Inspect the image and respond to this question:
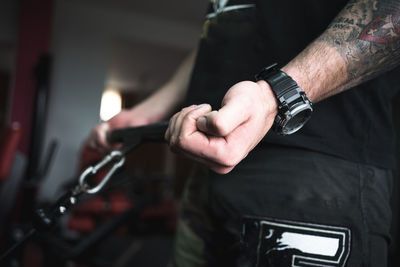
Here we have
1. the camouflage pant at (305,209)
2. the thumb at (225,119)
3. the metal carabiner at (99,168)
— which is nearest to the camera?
the thumb at (225,119)

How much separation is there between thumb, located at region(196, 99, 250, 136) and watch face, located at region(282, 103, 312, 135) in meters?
0.08

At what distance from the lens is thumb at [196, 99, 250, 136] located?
352mm

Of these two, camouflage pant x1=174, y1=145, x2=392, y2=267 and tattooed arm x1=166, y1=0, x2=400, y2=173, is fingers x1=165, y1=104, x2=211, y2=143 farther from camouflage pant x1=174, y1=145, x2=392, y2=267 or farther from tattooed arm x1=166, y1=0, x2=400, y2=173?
camouflage pant x1=174, y1=145, x2=392, y2=267

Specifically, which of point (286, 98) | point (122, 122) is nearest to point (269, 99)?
point (286, 98)

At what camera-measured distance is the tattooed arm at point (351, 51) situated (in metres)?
0.45

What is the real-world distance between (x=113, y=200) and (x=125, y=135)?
149 inches

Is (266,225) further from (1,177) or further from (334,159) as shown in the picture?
(1,177)

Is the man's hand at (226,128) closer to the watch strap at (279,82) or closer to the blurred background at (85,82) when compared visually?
the watch strap at (279,82)

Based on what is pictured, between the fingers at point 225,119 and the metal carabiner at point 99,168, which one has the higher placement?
the fingers at point 225,119

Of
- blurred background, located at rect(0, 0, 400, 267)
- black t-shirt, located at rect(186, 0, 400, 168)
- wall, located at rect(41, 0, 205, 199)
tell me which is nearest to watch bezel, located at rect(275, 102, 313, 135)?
black t-shirt, located at rect(186, 0, 400, 168)

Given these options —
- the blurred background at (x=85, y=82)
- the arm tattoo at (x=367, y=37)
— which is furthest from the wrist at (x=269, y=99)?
the blurred background at (x=85, y=82)

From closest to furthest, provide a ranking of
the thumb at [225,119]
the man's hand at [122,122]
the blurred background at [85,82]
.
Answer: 1. the thumb at [225,119]
2. the man's hand at [122,122]
3. the blurred background at [85,82]

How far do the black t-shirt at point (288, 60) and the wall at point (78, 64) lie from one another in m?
4.62

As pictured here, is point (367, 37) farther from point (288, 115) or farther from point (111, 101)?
point (111, 101)
